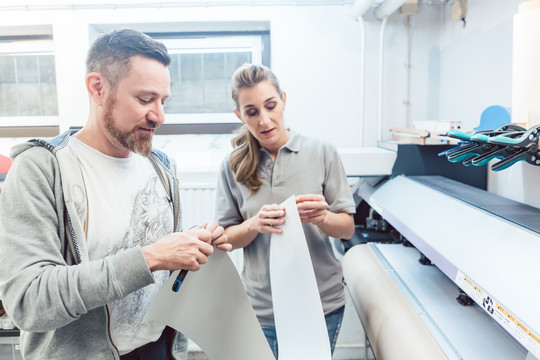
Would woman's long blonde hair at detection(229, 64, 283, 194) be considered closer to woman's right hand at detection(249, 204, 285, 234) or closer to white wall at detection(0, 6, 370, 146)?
woman's right hand at detection(249, 204, 285, 234)

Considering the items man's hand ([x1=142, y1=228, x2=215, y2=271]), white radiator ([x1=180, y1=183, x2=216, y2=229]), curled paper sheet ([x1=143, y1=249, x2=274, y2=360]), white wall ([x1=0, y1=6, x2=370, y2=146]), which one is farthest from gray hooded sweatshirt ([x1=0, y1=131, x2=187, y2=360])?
white wall ([x1=0, y1=6, x2=370, y2=146])

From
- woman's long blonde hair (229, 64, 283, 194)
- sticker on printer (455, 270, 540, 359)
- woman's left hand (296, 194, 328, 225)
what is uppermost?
woman's long blonde hair (229, 64, 283, 194)

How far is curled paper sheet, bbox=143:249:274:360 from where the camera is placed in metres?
1.02

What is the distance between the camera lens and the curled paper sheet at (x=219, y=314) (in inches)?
40.1

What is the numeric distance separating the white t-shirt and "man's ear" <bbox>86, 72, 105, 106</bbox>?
0.34ft

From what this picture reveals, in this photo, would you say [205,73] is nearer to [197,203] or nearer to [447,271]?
[197,203]

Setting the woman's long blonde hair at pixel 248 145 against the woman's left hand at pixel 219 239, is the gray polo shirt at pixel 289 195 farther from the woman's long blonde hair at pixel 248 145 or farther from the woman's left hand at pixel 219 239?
the woman's left hand at pixel 219 239

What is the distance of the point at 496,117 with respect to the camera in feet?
4.52

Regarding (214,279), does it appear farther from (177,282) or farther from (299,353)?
(299,353)

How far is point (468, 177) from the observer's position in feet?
5.56

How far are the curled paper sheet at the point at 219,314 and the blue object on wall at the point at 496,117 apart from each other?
39.4 inches

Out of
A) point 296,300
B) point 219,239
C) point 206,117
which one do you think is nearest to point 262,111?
point 219,239

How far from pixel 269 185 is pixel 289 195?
68 mm

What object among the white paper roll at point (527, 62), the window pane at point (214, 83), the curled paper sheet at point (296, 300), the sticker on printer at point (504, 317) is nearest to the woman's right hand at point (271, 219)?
the curled paper sheet at point (296, 300)
